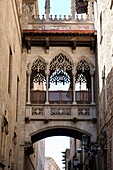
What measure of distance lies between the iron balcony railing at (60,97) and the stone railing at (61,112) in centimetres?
53

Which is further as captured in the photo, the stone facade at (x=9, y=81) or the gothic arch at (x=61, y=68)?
the gothic arch at (x=61, y=68)

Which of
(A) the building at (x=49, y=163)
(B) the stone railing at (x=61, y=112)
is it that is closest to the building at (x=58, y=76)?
(B) the stone railing at (x=61, y=112)

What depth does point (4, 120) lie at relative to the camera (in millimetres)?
14734

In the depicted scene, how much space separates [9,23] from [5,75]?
2.39 metres

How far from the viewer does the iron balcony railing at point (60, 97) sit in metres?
20.6

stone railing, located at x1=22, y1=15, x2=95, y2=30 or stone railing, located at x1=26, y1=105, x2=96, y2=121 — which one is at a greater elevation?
stone railing, located at x1=22, y1=15, x2=95, y2=30

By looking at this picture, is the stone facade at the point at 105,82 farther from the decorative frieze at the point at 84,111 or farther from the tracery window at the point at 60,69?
the tracery window at the point at 60,69

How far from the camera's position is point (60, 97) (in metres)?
20.7

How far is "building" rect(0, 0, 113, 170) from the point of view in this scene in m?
17.4

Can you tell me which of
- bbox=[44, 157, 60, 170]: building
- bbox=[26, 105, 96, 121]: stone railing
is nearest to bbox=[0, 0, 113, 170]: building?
bbox=[26, 105, 96, 121]: stone railing

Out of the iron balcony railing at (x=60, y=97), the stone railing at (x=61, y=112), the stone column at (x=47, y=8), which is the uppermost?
the stone column at (x=47, y=8)

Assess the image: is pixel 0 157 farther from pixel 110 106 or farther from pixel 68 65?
pixel 68 65

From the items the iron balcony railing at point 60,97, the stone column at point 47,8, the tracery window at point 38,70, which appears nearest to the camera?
the iron balcony railing at point 60,97

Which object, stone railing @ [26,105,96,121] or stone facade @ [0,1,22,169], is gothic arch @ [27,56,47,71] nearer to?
stone facade @ [0,1,22,169]
